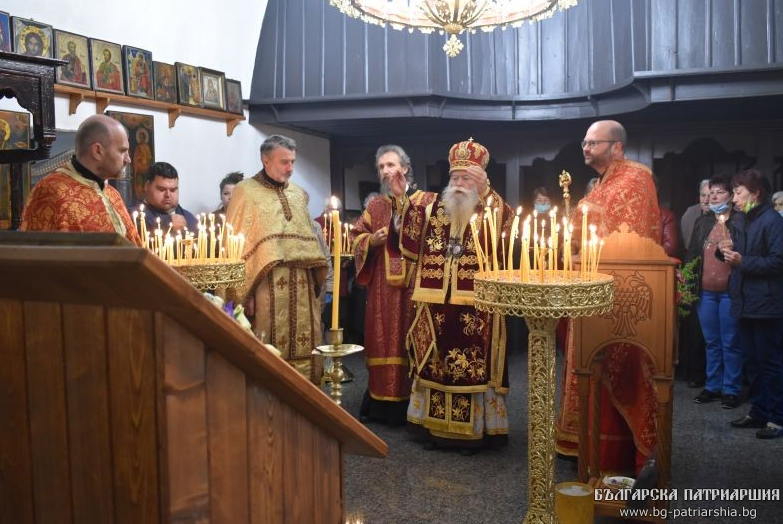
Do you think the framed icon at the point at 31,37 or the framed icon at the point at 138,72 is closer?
the framed icon at the point at 31,37

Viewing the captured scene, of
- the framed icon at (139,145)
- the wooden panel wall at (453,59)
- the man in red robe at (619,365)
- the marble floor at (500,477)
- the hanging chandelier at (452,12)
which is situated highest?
the wooden panel wall at (453,59)

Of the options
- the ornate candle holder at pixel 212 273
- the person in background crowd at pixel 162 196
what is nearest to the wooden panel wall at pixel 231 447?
the ornate candle holder at pixel 212 273

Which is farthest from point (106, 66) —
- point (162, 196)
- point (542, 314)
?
point (542, 314)

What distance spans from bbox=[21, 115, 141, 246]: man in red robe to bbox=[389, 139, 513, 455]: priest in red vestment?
74.8 inches

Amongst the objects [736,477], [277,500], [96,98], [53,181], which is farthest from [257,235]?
[277,500]

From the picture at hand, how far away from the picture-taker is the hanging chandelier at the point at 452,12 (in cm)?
403

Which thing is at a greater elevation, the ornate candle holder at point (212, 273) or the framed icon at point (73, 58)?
the framed icon at point (73, 58)

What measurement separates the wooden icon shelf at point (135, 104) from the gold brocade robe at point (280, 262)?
69.1 inches

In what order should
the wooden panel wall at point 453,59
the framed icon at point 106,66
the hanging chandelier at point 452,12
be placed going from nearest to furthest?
the hanging chandelier at point 452,12, the framed icon at point 106,66, the wooden panel wall at point 453,59

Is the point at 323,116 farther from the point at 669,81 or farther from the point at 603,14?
the point at 669,81

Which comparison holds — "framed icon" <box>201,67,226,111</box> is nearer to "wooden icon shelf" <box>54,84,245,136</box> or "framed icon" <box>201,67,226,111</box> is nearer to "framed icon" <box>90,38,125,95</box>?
"wooden icon shelf" <box>54,84,245,136</box>

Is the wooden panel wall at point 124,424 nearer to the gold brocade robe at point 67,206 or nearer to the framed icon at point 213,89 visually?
the gold brocade robe at point 67,206

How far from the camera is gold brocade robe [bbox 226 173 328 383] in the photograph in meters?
4.34

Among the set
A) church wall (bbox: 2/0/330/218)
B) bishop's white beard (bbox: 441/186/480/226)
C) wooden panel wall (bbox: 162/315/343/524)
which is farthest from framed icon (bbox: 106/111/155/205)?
wooden panel wall (bbox: 162/315/343/524)
